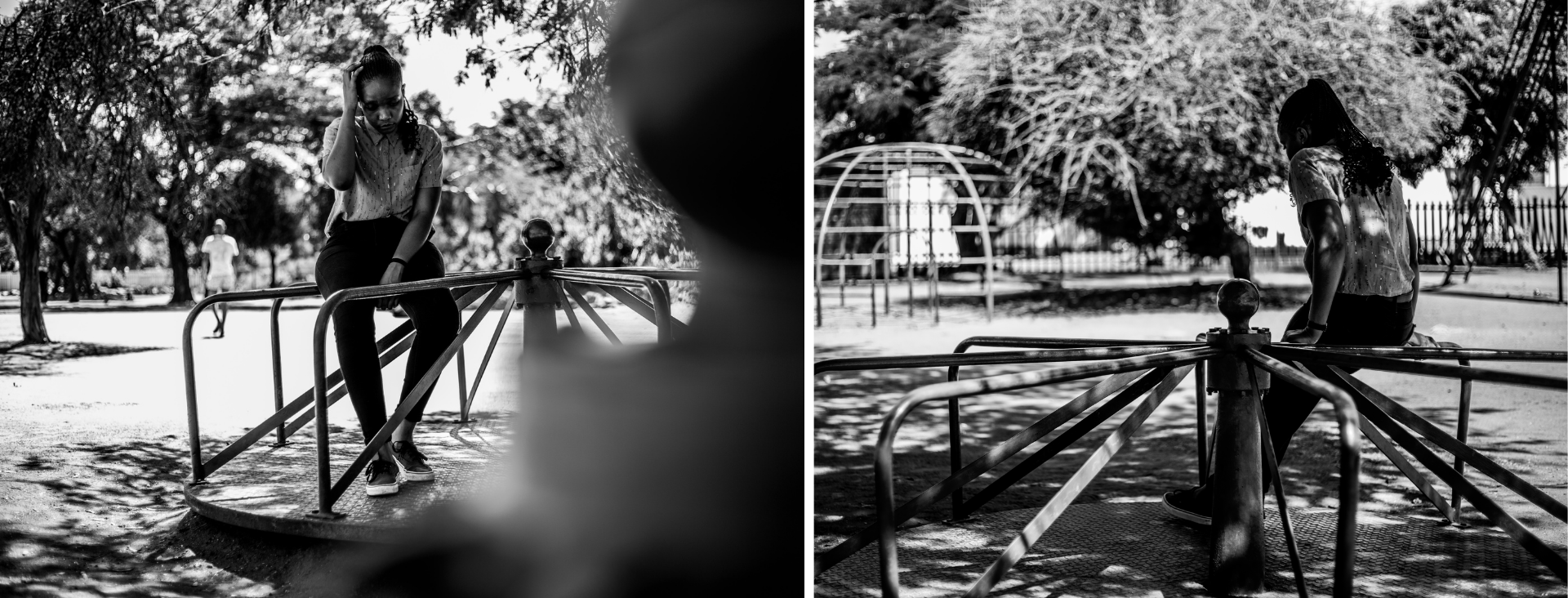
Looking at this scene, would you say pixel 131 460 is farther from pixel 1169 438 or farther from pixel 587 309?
pixel 1169 438

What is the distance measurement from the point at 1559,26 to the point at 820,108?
17055 millimetres

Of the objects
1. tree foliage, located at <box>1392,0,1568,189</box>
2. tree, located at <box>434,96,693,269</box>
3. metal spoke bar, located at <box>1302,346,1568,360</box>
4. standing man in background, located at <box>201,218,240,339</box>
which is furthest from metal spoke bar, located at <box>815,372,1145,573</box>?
tree foliage, located at <box>1392,0,1568,189</box>

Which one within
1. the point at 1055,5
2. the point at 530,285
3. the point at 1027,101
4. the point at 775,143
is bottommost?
the point at 530,285

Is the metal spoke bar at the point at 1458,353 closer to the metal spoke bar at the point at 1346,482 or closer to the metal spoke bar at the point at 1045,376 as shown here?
the metal spoke bar at the point at 1045,376

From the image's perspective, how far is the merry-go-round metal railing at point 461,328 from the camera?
2.71m

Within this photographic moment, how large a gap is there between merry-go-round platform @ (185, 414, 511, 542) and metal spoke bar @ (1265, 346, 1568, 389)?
2.01 metres

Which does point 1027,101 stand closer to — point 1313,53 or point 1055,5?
point 1055,5

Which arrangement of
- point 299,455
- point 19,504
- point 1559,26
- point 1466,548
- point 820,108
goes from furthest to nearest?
point 820,108 < point 1559,26 < point 1466,548 < point 299,455 < point 19,504

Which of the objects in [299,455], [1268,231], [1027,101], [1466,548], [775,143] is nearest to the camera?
[775,143]

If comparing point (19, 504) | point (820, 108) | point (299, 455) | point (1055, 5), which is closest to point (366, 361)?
point (299, 455)

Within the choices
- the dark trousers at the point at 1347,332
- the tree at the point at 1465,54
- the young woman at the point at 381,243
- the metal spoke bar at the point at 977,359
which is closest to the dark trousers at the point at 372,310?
the young woman at the point at 381,243

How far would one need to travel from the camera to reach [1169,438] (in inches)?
271

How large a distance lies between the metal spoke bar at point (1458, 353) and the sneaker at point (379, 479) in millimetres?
2317

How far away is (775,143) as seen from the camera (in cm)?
270
